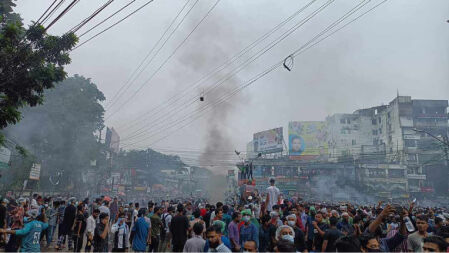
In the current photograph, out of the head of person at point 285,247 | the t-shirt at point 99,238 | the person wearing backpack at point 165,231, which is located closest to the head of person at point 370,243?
the head of person at point 285,247

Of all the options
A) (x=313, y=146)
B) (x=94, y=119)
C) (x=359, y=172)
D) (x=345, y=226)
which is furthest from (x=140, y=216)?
(x=313, y=146)

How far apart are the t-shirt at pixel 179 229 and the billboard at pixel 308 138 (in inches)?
2396

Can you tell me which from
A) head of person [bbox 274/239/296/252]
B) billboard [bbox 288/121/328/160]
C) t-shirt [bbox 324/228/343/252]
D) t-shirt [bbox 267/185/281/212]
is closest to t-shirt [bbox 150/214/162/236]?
t-shirt [bbox 267/185/281/212]

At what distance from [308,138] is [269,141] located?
44.0 feet

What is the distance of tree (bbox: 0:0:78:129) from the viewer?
10.1 meters

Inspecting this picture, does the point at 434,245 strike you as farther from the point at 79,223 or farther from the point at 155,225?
the point at 79,223

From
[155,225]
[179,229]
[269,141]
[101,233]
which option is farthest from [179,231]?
[269,141]

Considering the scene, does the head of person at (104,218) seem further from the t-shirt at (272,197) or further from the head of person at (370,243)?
the head of person at (370,243)

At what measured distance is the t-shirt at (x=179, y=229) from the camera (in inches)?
321

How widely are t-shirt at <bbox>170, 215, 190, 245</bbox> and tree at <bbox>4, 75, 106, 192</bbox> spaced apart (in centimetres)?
2781

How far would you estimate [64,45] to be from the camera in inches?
472

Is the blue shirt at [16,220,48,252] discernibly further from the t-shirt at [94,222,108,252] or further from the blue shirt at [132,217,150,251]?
the blue shirt at [132,217,150,251]

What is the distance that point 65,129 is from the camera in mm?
33000

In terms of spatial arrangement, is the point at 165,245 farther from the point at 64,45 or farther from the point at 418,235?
the point at 64,45
